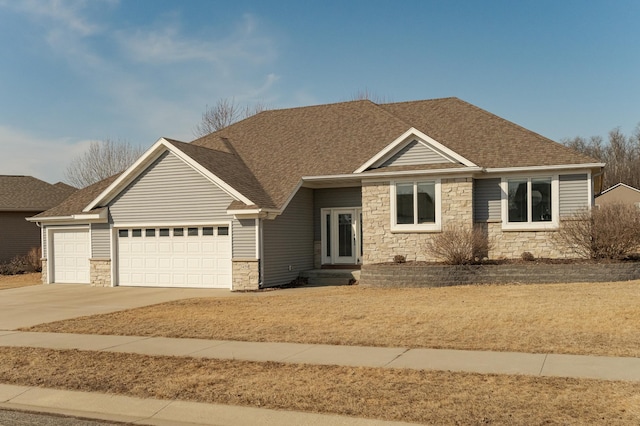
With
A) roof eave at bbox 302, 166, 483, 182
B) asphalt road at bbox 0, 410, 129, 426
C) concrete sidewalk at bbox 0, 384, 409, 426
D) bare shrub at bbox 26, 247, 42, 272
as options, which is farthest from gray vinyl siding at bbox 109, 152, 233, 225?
asphalt road at bbox 0, 410, 129, 426

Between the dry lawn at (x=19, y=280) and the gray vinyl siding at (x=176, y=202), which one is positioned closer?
the gray vinyl siding at (x=176, y=202)

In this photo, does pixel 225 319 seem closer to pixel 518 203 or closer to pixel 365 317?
pixel 365 317

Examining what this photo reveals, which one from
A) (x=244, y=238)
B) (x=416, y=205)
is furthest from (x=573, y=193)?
(x=244, y=238)

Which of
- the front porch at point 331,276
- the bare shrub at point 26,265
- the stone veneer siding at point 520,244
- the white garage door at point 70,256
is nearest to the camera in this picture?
the stone veneer siding at point 520,244

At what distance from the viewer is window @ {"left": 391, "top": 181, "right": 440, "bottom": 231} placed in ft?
69.0

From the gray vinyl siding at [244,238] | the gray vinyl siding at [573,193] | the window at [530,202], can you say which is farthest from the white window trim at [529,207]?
the gray vinyl siding at [244,238]

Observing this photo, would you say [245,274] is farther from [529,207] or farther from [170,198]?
[529,207]

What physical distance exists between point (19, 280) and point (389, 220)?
17.2m

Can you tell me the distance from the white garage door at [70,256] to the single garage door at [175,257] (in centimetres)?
251

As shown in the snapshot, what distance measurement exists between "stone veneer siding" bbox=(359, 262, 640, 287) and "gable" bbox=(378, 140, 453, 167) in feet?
12.8

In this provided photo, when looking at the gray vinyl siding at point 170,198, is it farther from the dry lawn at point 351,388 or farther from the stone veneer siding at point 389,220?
the dry lawn at point 351,388

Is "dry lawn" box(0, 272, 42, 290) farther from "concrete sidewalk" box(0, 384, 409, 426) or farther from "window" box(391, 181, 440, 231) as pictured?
"concrete sidewalk" box(0, 384, 409, 426)

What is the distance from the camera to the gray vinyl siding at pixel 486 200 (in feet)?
69.0

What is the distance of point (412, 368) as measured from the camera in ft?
29.0
